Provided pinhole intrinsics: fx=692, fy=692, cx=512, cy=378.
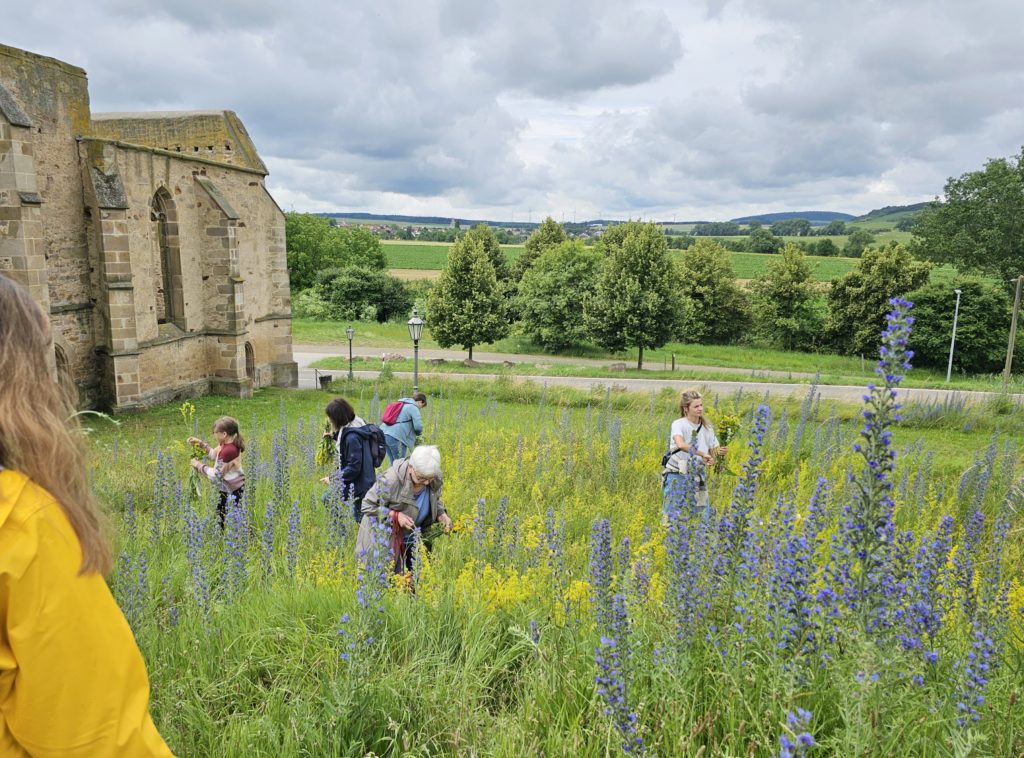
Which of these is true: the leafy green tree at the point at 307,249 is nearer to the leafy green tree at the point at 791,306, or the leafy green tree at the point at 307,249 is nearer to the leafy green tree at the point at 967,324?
the leafy green tree at the point at 791,306

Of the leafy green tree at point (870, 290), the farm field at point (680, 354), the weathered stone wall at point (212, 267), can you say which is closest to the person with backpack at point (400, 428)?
the weathered stone wall at point (212, 267)

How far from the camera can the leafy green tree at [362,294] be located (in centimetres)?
5653

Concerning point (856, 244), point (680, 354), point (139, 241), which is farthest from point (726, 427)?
point (856, 244)

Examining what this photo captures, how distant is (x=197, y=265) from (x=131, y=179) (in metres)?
3.71

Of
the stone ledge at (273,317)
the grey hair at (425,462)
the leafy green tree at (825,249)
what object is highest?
the leafy green tree at (825,249)

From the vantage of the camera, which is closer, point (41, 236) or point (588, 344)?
point (41, 236)

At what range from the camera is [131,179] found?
61.8 feet

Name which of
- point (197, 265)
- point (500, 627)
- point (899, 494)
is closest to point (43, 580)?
point (500, 627)

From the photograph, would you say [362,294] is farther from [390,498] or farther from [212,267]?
[390,498]

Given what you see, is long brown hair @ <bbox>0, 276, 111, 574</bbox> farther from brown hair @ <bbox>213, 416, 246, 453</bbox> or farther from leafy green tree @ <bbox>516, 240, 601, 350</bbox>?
leafy green tree @ <bbox>516, 240, 601, 350</bbox>

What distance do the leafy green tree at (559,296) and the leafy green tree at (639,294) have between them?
5783 millimetres

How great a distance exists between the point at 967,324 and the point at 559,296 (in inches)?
950

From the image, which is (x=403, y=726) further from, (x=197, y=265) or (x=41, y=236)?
(x=197, y=265)

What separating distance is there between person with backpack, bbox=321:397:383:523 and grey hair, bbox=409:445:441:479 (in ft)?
4.86
